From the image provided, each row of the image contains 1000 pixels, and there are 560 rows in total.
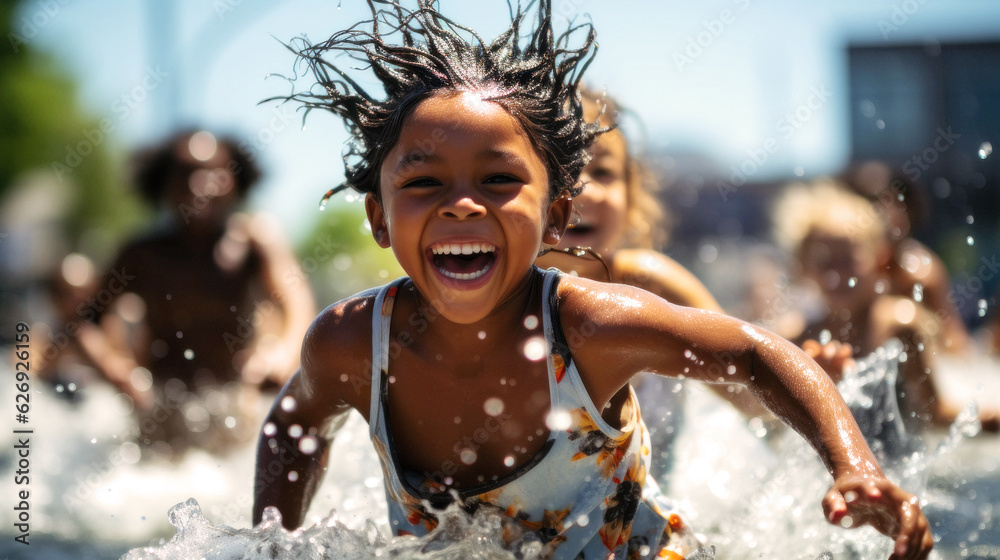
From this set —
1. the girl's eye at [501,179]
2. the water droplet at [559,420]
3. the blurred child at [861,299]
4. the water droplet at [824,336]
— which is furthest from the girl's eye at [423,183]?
the water droplet at [824,336]

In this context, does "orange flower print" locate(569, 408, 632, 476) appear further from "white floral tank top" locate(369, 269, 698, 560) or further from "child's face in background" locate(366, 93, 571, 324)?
"child's face in background" locate(366, 93, 571, 324)

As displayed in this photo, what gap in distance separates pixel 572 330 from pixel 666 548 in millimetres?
706

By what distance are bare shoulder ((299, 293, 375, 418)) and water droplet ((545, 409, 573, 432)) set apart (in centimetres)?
51

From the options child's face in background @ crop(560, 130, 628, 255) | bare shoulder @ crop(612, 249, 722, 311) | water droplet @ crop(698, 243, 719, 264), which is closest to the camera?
bare shoulder @ crop(612, 249, 722, 311)

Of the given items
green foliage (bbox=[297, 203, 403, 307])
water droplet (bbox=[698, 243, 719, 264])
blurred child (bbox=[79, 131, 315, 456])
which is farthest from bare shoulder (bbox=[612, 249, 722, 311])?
water droplet (bbox=[698, 243, 719, 264])

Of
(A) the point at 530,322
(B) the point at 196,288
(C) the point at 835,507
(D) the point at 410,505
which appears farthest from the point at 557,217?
(B) the point at 196,288

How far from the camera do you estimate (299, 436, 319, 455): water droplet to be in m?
2.46

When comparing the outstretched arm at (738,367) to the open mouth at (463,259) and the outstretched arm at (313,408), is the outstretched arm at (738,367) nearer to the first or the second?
the open mouth at (463,259)

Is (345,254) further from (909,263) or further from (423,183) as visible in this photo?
(423,183)

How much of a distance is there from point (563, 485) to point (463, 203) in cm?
79

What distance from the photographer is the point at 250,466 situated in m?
4.57

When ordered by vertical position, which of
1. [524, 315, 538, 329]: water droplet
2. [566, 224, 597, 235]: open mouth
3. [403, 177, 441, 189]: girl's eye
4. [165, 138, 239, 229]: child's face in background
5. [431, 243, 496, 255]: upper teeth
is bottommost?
[524, 315, 538, 329]: water droplet

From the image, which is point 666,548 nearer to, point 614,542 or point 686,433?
point 614,542

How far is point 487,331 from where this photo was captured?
2.20 metres
